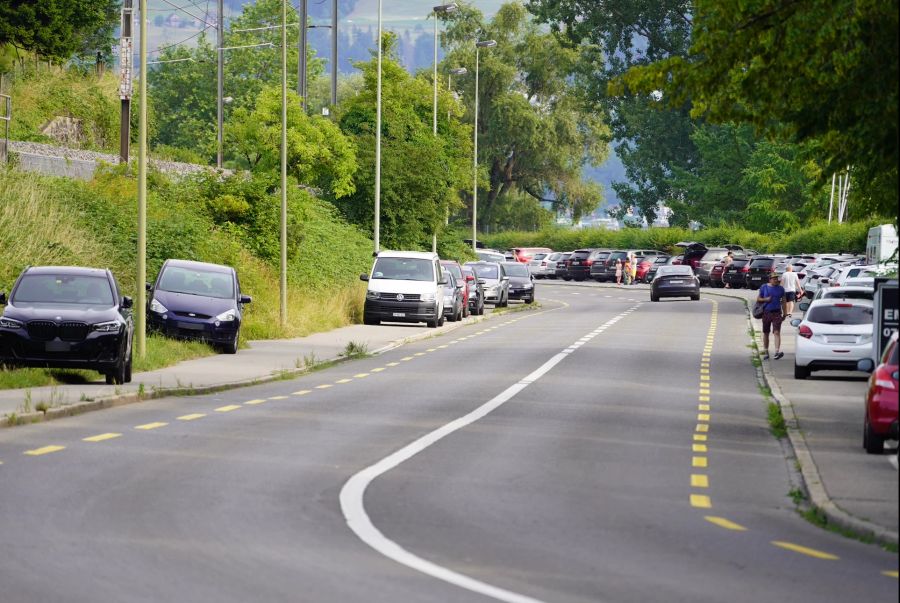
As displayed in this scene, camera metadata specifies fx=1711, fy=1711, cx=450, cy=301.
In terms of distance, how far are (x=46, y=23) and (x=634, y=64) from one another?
50381mm

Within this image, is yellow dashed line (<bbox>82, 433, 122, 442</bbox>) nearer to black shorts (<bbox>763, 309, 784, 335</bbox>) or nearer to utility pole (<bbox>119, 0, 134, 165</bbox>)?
black shorts (<bbox>763, 309, 784, 335</bbox>)

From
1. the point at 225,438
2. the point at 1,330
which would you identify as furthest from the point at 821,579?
the point at 1,330

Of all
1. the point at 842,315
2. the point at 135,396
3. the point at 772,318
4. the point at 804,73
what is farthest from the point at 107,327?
the point at 772,318

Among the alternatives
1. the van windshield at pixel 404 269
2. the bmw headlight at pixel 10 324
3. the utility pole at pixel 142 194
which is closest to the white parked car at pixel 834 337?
the utility pole at pixel 142 194

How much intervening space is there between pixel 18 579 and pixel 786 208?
97.3 metres

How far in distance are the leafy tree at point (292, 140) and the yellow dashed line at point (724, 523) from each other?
120ft

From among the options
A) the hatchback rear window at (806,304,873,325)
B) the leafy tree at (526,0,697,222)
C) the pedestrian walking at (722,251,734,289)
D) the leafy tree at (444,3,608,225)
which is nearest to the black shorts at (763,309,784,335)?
the hatchback rear window at (806,304,873,325)

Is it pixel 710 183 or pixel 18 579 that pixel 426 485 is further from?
pixel 710 183

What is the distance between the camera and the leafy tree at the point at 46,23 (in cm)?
4856

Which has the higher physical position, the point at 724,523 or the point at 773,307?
the point at 773,307

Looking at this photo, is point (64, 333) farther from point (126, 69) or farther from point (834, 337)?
point (126, 69)

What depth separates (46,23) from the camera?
49750mm

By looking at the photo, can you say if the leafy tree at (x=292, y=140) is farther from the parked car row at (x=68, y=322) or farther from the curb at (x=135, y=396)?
the parked car row at (x=68, y=322)

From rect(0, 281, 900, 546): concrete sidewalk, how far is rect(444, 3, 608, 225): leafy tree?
71.3m
